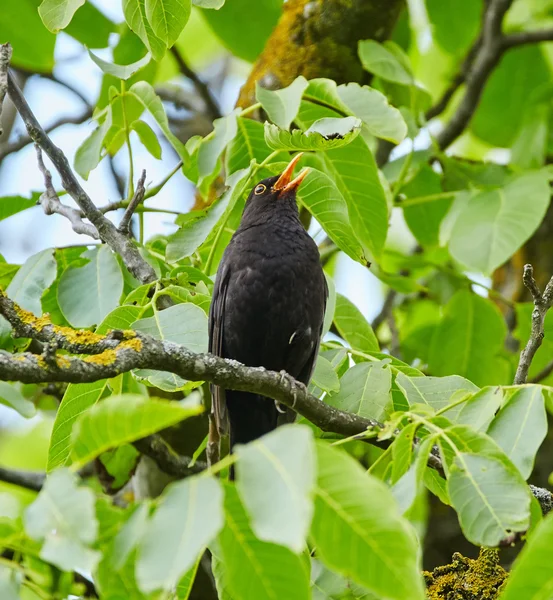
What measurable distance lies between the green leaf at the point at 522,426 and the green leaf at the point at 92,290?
1631mm

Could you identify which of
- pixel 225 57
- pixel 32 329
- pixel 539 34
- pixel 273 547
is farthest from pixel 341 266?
pixel 273 547

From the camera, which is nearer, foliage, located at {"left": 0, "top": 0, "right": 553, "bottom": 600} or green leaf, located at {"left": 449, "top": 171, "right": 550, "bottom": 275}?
foliage, located at {"left": 0, "top": 0, "right": 553, "bottom": 600}

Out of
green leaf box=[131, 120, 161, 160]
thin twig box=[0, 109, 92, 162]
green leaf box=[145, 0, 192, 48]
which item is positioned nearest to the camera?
green leaf box=[145, 0, 192, 48]

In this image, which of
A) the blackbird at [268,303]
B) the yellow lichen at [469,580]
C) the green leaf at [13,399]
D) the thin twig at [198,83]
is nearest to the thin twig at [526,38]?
the thin twig at [198,83]

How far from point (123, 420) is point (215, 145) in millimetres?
2089

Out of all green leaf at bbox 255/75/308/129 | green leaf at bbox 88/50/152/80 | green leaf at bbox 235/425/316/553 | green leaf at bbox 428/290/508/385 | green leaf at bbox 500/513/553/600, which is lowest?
green leaf at bbox 428/290/508/385

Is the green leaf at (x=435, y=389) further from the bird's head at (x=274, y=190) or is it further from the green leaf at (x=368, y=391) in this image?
the bird's head at (x=274, y=190)

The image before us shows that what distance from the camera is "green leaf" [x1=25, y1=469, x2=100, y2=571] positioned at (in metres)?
1.55

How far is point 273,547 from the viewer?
1717mm

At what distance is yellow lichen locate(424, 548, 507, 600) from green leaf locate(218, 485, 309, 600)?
131cm

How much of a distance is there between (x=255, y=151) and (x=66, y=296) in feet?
3.65

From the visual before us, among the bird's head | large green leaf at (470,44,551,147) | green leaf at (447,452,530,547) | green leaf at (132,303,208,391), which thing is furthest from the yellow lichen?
large green leaf at (470,44,551,147)

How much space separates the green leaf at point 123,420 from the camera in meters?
1.57

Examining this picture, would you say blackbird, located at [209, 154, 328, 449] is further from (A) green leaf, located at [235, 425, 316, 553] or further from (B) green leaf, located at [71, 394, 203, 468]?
(A) green leaf, located at [235, 425, 316, 553]
